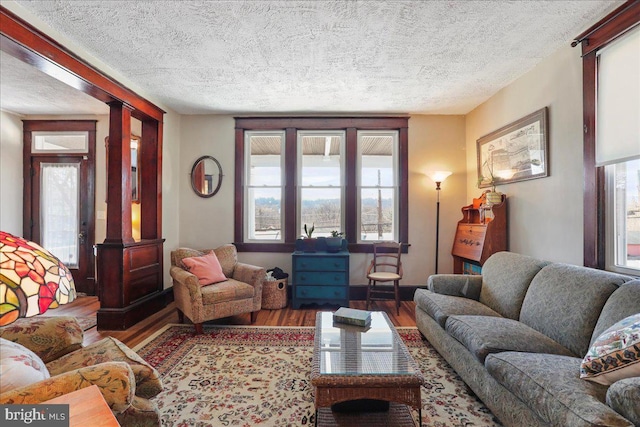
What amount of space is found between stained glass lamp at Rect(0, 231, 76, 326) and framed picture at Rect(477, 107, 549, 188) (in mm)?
3471

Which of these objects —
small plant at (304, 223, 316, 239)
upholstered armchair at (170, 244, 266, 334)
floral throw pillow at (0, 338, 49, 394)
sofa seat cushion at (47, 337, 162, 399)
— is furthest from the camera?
small plant at (304, 223, 316, 239)

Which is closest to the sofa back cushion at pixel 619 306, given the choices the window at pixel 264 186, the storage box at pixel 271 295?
the storage box at pixel 271 295

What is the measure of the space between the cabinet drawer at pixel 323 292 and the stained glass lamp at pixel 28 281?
132 inches

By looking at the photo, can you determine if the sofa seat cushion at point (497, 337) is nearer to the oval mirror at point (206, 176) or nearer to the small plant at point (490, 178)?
the small plant at point (490, 178)

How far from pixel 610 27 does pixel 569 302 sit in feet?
6.36

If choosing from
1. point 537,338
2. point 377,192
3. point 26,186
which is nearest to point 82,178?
point 26,186

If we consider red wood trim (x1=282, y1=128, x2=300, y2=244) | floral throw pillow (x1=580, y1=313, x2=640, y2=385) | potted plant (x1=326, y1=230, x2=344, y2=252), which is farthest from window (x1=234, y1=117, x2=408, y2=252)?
floral throw pillow (x1=580, y1=313, x2=640, y2=385)

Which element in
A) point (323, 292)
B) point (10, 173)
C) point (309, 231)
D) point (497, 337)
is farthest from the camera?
point (10, 173)

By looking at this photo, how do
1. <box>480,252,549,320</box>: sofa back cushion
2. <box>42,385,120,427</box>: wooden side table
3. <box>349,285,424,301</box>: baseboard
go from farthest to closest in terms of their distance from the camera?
1. <box>349,285,424,301</box>: baseboard
2. <box>480,252,549,320</box>: sofa back cushion
3. <box>42,385,120,427</box>: wooden side table

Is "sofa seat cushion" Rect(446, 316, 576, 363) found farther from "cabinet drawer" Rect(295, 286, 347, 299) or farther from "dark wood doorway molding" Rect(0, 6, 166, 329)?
"dark wood doorway molding" Rect(0, 6, 166, 329)

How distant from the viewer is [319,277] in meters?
4.00

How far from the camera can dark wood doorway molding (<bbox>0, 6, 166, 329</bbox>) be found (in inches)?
95.0

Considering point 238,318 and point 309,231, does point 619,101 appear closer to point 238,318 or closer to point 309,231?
point 309,231

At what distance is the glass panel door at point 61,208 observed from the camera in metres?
4.71
